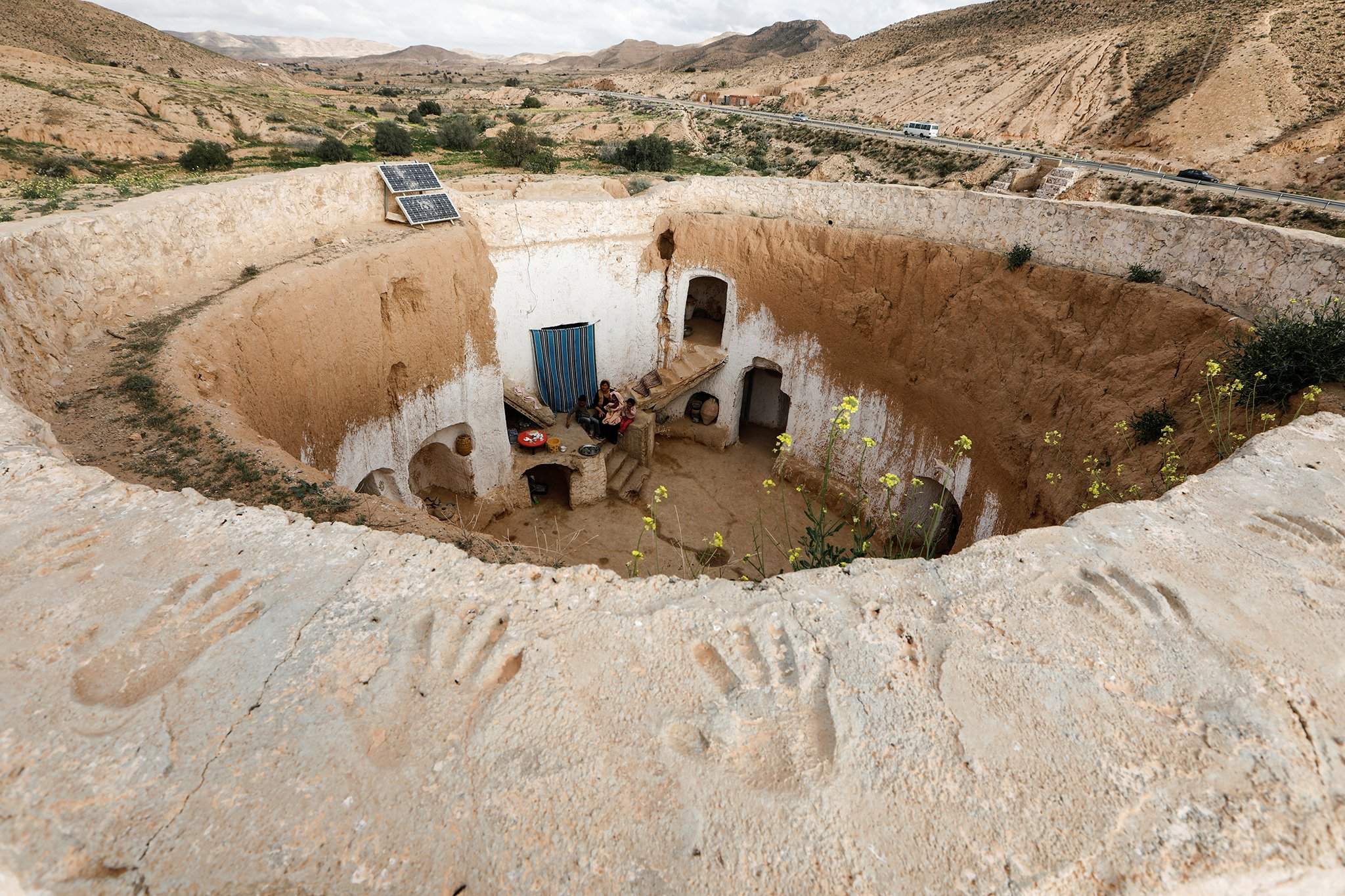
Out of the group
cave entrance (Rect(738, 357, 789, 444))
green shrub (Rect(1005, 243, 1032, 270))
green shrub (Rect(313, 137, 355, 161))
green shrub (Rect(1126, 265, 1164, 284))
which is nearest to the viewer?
green shrub (Rect(1126, 265, 1164, 284))

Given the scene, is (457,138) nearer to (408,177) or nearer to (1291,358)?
(408,177)

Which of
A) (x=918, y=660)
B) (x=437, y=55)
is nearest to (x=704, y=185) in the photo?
(x=918, y=660)

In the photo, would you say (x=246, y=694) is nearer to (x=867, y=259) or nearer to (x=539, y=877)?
(x=539, y=877)

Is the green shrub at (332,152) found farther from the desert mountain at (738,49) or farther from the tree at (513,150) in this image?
the desert mountain at (738,49)

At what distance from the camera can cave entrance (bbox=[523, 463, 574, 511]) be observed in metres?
13.2

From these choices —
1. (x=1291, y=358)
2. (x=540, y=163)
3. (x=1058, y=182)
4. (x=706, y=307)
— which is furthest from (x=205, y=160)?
(x=1058, y=182)

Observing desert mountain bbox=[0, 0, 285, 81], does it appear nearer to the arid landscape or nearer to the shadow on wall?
the arid landscape

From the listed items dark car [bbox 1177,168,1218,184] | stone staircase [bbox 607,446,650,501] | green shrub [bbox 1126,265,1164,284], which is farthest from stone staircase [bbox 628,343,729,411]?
dark car [bbox 1177,168,1218,184]

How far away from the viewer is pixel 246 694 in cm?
263

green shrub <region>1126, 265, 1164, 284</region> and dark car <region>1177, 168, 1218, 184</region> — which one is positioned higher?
dark car <region>1177, 168, 1218, 184</region>

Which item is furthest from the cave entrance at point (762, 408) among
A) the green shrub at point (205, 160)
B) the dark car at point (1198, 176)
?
the dark car at point (1198, 176)

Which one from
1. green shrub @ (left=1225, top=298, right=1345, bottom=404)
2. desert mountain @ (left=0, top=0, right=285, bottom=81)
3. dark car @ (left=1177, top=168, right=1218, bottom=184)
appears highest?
desert mountain @ (left=0, top=0, right=285, bottom=81)

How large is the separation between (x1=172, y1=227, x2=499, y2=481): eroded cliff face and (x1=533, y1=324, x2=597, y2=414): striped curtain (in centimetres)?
109

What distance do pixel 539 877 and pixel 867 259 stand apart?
11.9 meters
